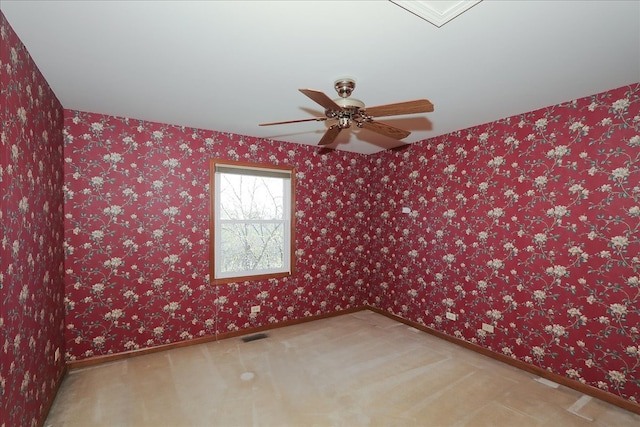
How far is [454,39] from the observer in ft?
5.89

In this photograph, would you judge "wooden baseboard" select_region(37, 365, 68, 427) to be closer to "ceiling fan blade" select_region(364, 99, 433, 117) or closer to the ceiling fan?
the ceiling fan

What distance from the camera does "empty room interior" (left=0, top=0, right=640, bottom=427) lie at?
1.73m

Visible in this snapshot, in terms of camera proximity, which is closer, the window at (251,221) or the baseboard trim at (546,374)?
the baseboard trim at (546,374)

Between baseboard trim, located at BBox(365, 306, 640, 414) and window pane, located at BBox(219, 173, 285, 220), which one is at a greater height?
window pane, located at BBox(219, 173, 285, 220)

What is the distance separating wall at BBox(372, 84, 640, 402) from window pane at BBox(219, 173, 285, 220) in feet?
6.27

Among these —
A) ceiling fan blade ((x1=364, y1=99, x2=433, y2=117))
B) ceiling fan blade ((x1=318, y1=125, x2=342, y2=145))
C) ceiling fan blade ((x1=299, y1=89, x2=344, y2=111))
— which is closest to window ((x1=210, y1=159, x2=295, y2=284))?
ceiling fan blade ((x1=318, y1=125, x2=342, y2=145))

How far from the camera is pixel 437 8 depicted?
154 centimetres

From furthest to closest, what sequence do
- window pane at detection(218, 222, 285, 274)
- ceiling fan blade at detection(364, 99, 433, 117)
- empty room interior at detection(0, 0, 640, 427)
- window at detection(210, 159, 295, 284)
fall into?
1. window pane at detection(218, 222, 285, 274)
2. window at detection(210, 159, 295, 284)
3. ceiling fan blade at detection(364, 99, 433, 117)
4. empty room interior at detection(0, 0, 640, 427)

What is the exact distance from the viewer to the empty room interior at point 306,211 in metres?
1.73

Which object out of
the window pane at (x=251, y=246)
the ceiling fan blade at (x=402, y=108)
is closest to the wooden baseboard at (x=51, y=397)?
the window pane at (x=251, y=246)

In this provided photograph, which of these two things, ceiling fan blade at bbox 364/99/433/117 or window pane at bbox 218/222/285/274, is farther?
window pane at bbox 218/222/285/274

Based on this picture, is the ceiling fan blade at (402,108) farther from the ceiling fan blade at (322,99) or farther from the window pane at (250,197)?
the window pane at (250,197)

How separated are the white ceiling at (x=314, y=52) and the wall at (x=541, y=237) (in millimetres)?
371

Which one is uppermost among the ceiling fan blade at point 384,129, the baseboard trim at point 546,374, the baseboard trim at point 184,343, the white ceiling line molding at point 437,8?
the white ceiling line molding at point 437,8
